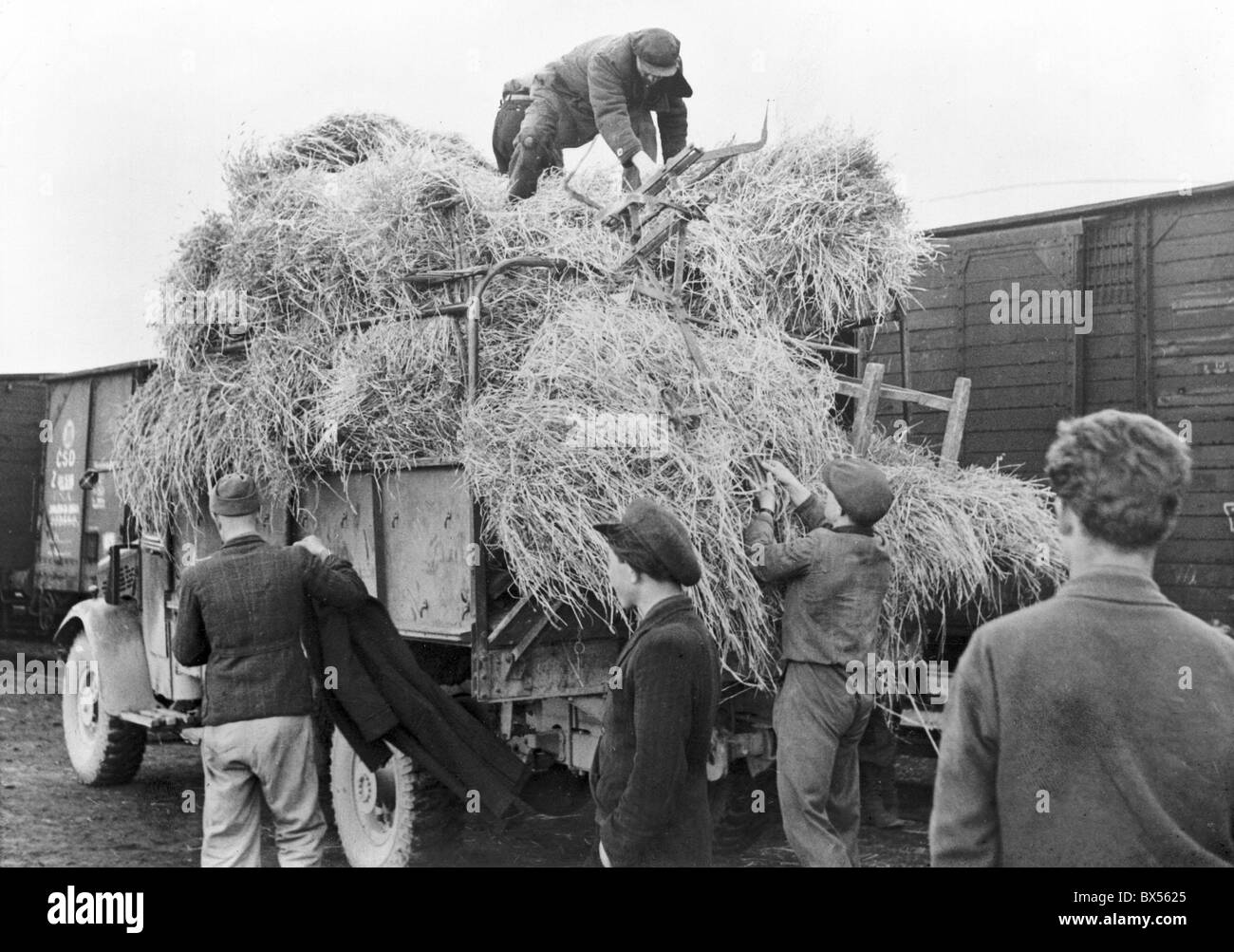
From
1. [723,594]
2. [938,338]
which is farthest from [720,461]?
[938,338]

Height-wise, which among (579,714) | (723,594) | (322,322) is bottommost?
(579,714)

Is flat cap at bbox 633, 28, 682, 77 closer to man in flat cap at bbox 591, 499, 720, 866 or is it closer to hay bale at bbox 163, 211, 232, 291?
hay bale at bbox 163, 211, 232, 291

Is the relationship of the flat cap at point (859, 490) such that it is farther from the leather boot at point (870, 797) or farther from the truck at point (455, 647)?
the leather boot at point (870, 797)

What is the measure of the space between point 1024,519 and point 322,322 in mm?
3086

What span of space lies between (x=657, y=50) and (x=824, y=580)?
2.79 m

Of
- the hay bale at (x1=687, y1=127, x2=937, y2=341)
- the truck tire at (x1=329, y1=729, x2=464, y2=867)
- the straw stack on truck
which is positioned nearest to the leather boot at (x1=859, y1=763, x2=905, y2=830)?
the straw stack on truck

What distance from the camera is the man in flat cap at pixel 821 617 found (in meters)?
3.99

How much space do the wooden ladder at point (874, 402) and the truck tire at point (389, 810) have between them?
220 centimetres

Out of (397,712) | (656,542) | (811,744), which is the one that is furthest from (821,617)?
(397,712)

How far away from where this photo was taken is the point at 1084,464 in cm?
192

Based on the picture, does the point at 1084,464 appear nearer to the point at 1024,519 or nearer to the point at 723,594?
the point at 723,594

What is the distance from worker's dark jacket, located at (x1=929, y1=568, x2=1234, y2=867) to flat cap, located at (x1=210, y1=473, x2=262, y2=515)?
2889 millimetres

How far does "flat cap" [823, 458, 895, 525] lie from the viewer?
3.99 m

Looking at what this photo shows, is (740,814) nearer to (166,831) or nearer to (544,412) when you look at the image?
(544,412)
